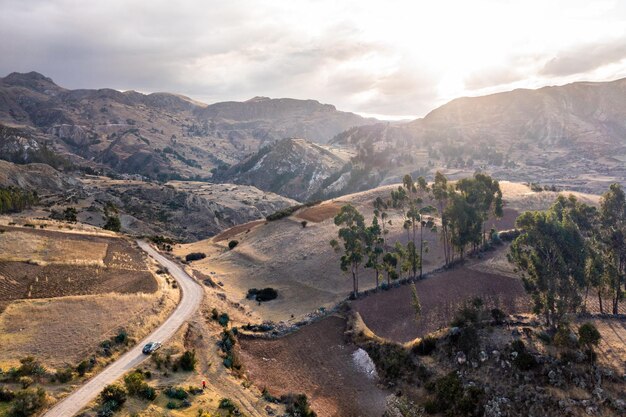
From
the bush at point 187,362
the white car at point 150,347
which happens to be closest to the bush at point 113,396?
the bush at point 187,362

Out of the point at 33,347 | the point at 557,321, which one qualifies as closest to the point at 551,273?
the point at 557,321

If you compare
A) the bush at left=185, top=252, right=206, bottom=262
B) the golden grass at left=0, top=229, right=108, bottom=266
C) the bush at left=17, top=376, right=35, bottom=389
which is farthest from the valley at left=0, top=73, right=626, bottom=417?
the bush at left=185, top=252, right=206, bottom=262

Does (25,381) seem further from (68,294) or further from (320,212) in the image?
(320,212)

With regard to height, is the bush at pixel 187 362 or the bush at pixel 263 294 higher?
the bush at pixel 187 362

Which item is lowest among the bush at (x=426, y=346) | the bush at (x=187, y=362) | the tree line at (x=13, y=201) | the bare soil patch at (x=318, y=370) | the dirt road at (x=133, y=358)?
the bare soil patch at (x=318, y=370)

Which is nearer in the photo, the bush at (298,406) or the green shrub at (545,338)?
the bush at (298,406)

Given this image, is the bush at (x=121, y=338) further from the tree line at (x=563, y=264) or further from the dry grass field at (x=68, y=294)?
the tree line at (x=563, y=264)
